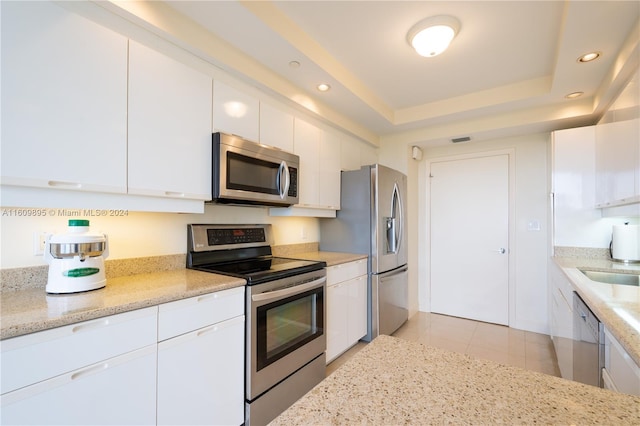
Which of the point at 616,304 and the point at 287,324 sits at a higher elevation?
the point at 616,304

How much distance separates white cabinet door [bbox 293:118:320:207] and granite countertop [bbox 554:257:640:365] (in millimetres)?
1960

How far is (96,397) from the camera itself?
111 cm

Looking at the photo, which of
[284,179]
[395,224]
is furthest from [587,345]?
[284,179]

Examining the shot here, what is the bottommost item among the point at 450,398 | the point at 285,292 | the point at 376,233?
the point at 285,292

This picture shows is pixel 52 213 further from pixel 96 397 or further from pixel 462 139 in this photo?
pixel 462 139

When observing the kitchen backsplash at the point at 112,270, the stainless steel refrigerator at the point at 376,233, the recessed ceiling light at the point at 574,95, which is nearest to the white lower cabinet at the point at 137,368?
the kitchen backsplash at the point at 112,270

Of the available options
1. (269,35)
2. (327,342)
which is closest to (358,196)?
(327,342)

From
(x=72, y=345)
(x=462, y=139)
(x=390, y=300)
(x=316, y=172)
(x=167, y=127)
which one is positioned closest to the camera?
(x=72, y=345)

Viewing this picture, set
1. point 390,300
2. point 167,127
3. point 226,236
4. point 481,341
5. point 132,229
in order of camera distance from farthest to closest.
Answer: point 390,300 → point 481,341 → point 226,236 → point 132,229 → point 167,127

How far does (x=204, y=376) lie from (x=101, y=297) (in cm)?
63

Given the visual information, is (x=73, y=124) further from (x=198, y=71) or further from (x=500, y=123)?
(x=500, y=123)

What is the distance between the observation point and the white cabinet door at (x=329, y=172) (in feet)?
9.41

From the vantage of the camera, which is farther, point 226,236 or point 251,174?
point 226,236

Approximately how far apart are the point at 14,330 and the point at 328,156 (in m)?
2.49
